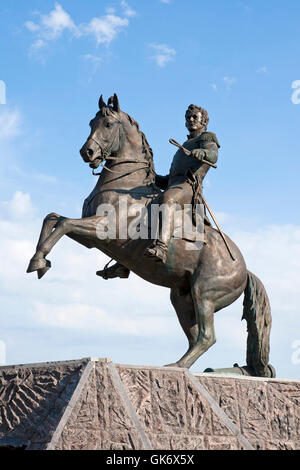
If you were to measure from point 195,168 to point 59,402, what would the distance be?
3709mm

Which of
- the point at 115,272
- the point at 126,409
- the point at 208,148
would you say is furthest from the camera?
the point at 115,272

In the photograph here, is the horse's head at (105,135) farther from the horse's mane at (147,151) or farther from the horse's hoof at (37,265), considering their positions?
the horse's hoof at (37,265)

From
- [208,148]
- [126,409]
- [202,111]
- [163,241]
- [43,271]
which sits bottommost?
[126,409]

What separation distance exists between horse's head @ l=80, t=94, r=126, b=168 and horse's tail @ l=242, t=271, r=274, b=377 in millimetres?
2571

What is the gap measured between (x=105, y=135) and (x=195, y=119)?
1405 mm

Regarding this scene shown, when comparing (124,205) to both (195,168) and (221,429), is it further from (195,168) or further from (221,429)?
(221,429)

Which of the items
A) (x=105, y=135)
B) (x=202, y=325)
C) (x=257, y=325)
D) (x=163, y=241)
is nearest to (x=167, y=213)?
(x=163, y=241)

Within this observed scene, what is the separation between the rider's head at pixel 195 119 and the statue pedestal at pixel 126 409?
11.4 ft

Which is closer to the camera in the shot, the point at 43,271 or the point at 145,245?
the point at 43,271

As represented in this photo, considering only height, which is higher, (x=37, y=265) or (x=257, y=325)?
(x=37, y=265)

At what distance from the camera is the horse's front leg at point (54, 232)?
8.60 m

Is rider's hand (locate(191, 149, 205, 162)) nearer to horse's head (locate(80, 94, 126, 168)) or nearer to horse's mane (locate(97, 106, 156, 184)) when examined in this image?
horse's mane (locate(97, 106, 156, 184))

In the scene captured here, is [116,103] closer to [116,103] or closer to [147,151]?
[116,103]

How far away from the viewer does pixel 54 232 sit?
872 cm
